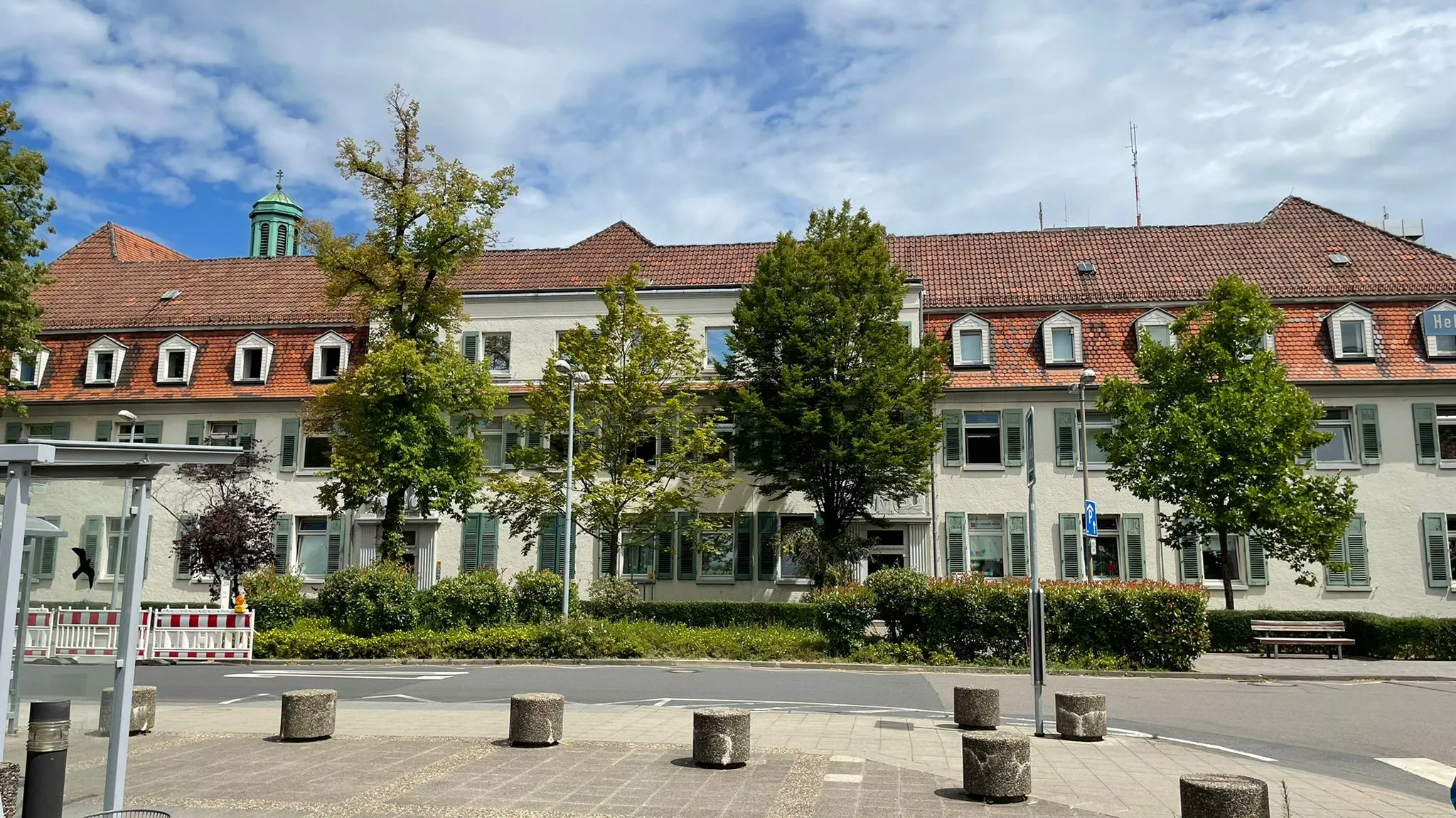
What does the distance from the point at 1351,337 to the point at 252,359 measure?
34.3 meters

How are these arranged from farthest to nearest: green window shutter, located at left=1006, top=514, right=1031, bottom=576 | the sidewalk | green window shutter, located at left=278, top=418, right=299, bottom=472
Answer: green window shutter, located at left=278, top=418, right=299, bottom=472
green window shutter, located at left=1006, top=514, right=1031, bottom=576
the sidewalk

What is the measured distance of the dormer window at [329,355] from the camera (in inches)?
1403

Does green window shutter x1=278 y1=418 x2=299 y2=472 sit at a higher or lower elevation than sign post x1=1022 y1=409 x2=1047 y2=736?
higher

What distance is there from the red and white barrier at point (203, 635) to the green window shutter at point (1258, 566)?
84.8ft

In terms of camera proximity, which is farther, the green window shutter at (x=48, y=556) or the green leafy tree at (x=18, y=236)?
the green leafy tree at (x=18, y=236)

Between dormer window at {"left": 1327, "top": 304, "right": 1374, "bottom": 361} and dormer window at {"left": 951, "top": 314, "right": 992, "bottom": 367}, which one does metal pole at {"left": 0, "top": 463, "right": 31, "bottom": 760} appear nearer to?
dormer window at {"left": 951, "top": 314, "right": 992, "bottom": 367}

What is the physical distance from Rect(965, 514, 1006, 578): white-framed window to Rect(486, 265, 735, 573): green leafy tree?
25.4 ft

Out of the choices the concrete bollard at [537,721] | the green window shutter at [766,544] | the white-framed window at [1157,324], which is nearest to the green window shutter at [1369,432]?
the white-framed window at [1157,324]

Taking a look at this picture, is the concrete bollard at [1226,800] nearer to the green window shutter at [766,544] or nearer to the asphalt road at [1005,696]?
the asphalt road at [1005,696]

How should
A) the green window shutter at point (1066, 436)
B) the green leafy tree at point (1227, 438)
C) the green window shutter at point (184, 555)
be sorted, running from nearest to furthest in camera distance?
the green leafy tree at point (1227, 438) < the green window shutter at point (184, 555) < the green window shutter at point (1066, 436)

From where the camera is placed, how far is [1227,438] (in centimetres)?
2570

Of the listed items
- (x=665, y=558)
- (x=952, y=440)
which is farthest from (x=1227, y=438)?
(x=665, y=558)

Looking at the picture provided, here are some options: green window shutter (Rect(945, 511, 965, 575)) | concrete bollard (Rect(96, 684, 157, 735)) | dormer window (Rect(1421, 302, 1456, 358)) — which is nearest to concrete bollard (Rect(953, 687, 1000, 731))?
concrete bollard (Rect(96, 684, 157, 735))

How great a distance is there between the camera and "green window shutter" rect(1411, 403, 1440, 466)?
1216 inches
